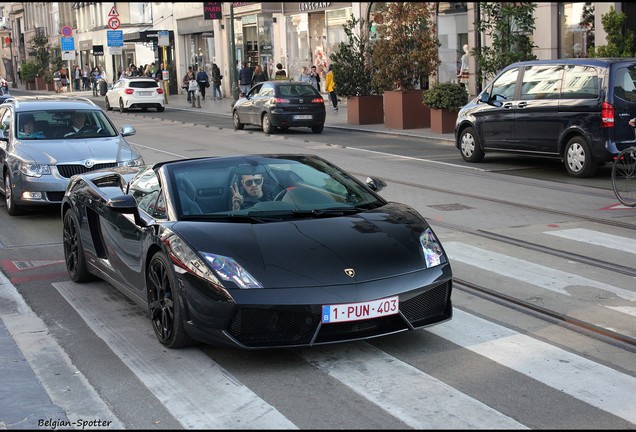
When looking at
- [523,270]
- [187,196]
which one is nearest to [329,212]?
[187,196]

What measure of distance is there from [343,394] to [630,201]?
27.0 ft

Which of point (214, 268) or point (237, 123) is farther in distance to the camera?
point (237, 123)

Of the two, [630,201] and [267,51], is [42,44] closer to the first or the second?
[267,51]

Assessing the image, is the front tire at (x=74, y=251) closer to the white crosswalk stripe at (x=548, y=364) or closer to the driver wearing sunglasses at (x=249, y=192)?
the driver wearing sunglasses at (x=249, y=192)

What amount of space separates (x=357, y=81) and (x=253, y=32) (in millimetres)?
23476

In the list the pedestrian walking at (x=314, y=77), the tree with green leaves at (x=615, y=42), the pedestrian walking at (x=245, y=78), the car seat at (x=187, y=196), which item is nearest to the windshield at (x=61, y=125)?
the car seat at (x=187, y=196)

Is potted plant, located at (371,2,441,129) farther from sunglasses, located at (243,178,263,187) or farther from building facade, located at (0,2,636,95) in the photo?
sunglasses, located at (243,178,263,187)

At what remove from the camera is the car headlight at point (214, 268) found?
6059 millimetres

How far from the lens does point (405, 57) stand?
26609mm

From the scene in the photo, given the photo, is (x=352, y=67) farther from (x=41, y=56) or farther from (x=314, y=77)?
(x=41, y=56)

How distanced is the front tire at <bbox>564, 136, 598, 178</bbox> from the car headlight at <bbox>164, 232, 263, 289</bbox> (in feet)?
35.2

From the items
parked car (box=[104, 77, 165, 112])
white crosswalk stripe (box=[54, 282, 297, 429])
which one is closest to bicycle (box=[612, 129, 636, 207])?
white crosswalk stripe (box=[54, 282, 297, 429])

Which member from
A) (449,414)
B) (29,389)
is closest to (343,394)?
(449,414)

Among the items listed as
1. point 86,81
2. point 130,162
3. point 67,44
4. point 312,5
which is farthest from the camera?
point 86,81
